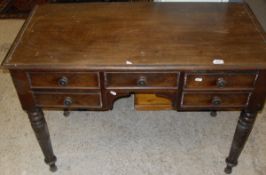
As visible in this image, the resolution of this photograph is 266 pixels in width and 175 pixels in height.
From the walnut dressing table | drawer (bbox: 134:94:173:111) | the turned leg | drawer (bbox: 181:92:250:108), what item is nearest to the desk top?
the walnut dressing table

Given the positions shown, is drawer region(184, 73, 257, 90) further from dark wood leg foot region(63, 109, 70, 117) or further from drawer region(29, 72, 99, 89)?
dark wood leg foot region(63, 109, 70, 117)

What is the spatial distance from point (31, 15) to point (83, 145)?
78 cm

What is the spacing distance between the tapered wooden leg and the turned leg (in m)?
0.91

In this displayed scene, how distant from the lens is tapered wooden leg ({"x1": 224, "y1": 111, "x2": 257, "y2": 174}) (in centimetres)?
137

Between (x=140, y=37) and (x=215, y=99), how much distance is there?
418 mm

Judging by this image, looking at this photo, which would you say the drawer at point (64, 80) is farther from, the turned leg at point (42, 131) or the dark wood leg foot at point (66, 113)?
the dark wood leg foot at point (66, 113)

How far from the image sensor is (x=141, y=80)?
123 centimetres

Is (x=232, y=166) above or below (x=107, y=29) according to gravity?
below

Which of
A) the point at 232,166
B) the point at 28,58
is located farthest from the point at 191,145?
the point at 28,58

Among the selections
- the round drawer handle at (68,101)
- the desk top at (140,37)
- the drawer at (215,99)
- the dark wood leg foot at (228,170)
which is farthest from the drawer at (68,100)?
the dark wood leg foot at (228,170)

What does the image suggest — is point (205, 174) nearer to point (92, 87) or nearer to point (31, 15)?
point (92, 87)

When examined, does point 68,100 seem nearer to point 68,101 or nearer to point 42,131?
point 68,101

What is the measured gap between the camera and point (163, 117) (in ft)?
6.42

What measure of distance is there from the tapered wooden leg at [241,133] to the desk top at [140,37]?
0.30 meters
